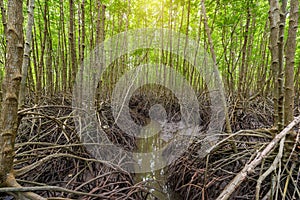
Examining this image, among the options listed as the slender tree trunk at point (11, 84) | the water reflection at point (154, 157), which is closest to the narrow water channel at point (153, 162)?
the water reflection at point (154, 157)

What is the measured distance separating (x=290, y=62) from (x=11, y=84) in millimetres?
1561

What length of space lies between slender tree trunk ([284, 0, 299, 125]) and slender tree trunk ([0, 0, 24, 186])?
1473 millimetres

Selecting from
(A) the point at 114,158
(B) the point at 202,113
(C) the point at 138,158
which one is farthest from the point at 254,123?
(A) the point at 114,158

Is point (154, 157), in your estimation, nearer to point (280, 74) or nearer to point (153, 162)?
point (153, 162)

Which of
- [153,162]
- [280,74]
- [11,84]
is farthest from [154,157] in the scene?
[11,84]

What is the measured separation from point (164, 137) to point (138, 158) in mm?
1121

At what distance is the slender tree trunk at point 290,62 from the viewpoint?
1.23 metres

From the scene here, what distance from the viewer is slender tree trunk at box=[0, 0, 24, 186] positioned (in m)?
0.82

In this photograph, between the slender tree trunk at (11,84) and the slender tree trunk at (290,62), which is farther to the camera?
the slender tree trunk at (290,62)

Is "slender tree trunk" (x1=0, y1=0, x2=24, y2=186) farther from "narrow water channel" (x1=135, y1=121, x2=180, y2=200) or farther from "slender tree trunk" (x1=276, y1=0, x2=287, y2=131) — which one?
"slender tree trunk" (x1=276, y1=0, x2=287, y2=131)

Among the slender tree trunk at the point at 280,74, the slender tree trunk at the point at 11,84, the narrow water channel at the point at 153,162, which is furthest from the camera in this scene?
the narrow water channel at the point at 153,162

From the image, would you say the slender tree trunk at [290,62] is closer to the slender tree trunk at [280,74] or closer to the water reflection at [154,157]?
the slender tree trunk at [280,74]

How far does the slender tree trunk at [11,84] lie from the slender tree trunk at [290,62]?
58.0 inches

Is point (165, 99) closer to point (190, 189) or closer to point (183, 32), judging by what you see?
point (183, 32)
